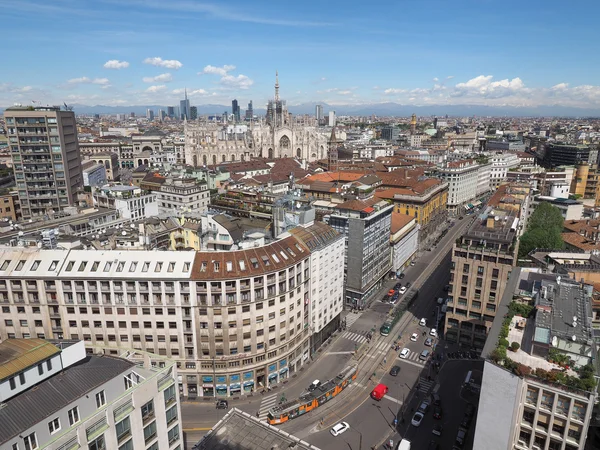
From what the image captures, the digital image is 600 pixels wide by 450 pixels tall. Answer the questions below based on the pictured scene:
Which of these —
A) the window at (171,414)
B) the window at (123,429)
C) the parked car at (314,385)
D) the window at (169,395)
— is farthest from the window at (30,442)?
the parked car at (314,385)

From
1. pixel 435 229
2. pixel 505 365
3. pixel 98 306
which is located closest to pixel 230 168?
pixel 435 229

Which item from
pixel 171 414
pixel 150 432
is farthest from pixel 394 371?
pixel 150 432

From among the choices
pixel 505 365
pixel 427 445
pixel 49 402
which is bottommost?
pixel 427 445

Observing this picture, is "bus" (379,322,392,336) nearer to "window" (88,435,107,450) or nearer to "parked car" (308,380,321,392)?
"parked car" (308,380,321,392)

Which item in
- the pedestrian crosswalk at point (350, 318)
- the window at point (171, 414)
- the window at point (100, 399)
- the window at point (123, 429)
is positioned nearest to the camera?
the window at point (100, 399)

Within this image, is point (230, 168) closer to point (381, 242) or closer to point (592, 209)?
point (381, 242)

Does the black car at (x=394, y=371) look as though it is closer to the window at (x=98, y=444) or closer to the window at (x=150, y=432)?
the window at (x=150, y=432)

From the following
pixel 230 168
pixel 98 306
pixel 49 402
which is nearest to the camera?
pixel 49 402
